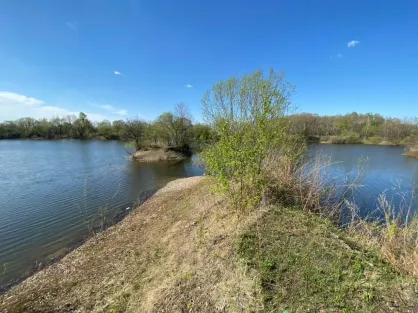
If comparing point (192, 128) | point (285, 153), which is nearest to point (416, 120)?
point (192, 128)

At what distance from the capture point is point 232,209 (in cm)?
725

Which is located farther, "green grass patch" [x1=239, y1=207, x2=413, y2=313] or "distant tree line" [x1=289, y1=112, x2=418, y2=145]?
"distant tree line" [x1=289, y1=112, x2=418, y2=145]

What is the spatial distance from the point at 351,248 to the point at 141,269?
5193mm

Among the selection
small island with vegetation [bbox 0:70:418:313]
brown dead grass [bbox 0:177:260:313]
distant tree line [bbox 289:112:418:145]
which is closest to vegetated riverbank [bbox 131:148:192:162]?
small island with vegetation [bbox 0:70:418:313]

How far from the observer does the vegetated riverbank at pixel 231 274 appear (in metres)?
3.79

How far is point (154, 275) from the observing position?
5391 mm

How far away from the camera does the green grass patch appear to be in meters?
3.63

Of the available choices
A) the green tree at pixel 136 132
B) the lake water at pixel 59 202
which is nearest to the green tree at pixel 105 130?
the green tree at pixel 136 132

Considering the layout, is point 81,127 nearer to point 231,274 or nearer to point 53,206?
point 53,206

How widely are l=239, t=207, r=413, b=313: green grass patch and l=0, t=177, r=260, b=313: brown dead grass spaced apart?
1.43ft

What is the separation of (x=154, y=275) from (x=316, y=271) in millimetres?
3659

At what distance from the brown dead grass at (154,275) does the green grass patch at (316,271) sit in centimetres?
44

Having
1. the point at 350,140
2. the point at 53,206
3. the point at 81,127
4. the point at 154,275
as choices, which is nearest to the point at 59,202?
the point at 53,206

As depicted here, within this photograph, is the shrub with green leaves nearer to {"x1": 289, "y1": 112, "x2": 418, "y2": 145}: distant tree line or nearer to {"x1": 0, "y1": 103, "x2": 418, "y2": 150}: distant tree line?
{"x1": 0, "y1": 103, "x2": 418, "y2": 150}: distant tree line
